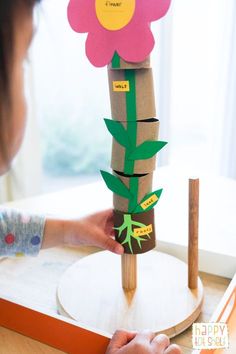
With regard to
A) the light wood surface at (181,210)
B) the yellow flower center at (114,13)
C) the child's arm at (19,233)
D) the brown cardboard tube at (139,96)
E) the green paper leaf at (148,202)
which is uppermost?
the yellow flower center at (114,13)

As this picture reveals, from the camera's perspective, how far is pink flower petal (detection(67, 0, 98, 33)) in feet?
1.70

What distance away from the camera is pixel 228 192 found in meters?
0.97

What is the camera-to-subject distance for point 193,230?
1.97 ft

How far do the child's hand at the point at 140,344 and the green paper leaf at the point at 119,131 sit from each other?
24cm

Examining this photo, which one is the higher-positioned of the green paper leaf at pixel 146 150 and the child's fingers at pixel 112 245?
the green paper leaf at pixel 146 150

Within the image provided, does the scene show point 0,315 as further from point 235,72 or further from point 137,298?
point 235,72

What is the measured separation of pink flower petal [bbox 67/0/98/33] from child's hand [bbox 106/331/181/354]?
38cm

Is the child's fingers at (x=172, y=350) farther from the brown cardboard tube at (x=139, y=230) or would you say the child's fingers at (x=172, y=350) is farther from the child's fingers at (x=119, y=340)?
the brown cardboard tube at (x=139, y=230)

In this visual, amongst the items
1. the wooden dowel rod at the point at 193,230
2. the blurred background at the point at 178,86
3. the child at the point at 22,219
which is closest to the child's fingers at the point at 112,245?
the child at the point at 22,219

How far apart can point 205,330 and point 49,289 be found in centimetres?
26

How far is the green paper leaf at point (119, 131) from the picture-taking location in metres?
0.54

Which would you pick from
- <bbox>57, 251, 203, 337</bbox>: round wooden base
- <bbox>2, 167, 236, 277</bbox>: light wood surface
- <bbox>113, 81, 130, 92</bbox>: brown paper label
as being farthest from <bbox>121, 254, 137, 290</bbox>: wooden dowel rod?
<bbox>113, 81, 130, 92</bbox>: brown paper label

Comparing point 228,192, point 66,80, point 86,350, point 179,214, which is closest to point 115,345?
point 86,350

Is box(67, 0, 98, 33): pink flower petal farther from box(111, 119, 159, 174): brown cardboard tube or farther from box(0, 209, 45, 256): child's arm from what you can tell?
box(0, 209, 45, 256): child's arm
